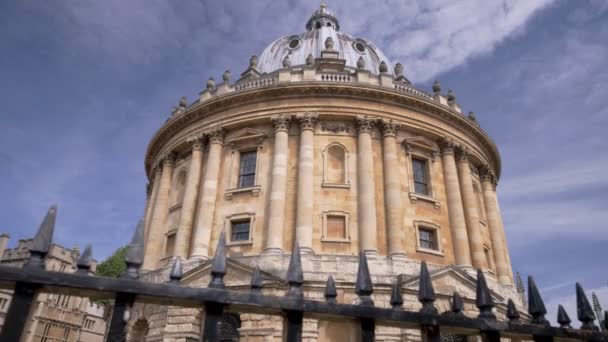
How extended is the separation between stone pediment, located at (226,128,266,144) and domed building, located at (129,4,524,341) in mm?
61

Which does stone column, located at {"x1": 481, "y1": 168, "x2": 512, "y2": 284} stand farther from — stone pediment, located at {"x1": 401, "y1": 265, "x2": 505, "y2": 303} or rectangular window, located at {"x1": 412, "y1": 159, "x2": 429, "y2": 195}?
stone pediment, located at {"x1": 401, "y1": 265, "x2": 505, "y2": 303}

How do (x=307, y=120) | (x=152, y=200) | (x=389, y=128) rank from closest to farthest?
1. (x=307, y=120)
2. (x=389, y=128)
3. (x=152, y=200)

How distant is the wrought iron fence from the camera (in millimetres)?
3439

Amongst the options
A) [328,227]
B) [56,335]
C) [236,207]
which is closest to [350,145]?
[328,227]

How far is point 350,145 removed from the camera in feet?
76.9

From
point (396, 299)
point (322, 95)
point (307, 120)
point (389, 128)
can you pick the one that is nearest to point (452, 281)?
point (389, 128)

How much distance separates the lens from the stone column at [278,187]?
20.4 metres

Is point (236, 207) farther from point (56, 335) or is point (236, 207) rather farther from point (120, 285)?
point (56, 335)

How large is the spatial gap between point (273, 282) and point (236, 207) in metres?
5.61

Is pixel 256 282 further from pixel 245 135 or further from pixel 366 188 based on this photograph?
pixel 245 135

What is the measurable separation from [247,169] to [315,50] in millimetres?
16703

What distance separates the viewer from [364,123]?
76.8 feet

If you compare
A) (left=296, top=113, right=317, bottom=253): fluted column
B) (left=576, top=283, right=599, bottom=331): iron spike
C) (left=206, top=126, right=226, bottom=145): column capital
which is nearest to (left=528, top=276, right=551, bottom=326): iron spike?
(left=576, top=283, right=599, bottom=331): iron spike

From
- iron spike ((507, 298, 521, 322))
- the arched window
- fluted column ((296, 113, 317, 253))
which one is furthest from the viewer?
the arched window
